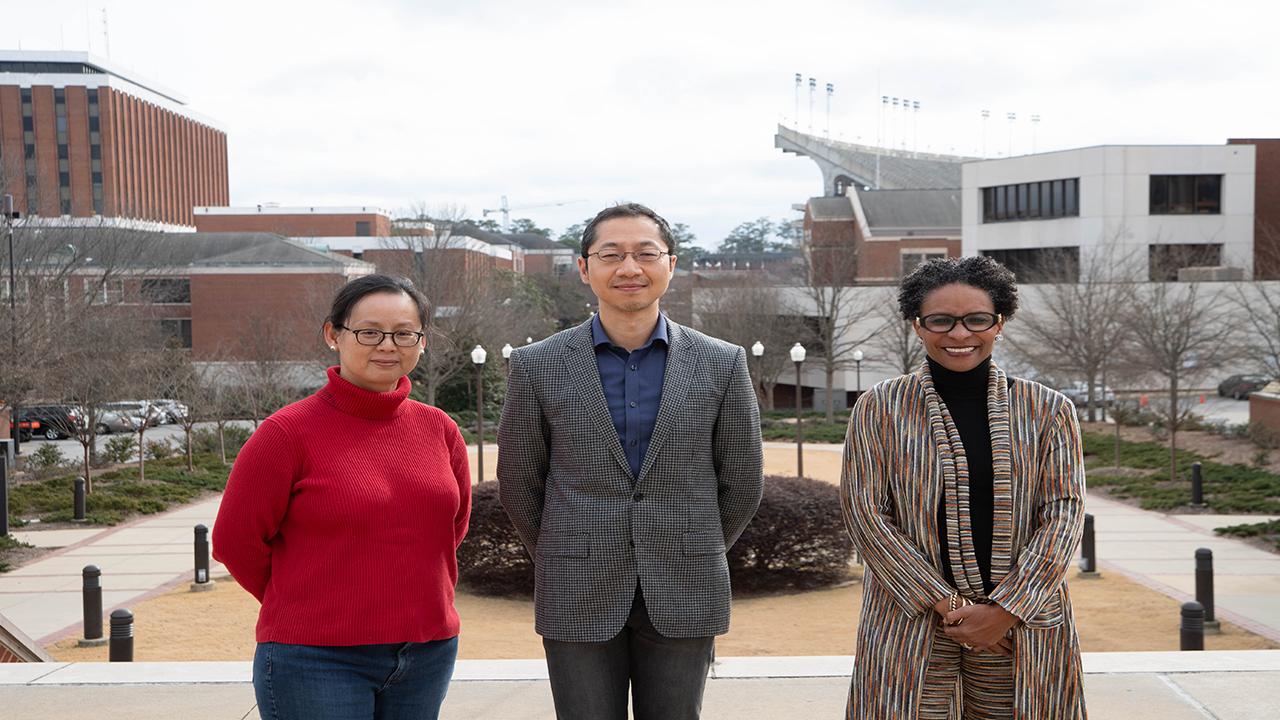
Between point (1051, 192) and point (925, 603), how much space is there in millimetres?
44587

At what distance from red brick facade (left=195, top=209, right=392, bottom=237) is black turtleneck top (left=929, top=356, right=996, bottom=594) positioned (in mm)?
70530

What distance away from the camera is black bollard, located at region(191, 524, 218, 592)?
12117 millimetres

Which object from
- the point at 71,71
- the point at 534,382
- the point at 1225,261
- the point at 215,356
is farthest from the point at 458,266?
the point at 71,71

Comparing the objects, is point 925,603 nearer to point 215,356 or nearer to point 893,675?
point 893,675

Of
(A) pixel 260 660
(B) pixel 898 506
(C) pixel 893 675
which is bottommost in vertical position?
(C) pixel 893 675

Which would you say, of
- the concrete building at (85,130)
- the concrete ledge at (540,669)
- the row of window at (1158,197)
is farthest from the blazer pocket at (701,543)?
the concrete building at (85,130)

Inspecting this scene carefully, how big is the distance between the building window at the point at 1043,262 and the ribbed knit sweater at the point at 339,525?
35.2 metres

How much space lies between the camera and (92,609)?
31.6ft

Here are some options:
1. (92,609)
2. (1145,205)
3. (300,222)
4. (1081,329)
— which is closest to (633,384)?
(92,609)

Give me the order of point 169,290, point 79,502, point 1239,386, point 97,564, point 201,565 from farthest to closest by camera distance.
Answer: point 169,290 → point 1239,386 → point 79,502 → point 97,564 → point 201,565

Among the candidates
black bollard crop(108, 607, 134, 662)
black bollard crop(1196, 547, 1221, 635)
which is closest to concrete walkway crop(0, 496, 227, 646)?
black bollard crop(108, 607, 134, 662)

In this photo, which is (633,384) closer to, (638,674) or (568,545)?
(568,545)

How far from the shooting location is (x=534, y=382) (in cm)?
303

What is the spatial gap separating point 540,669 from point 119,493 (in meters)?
18.3
